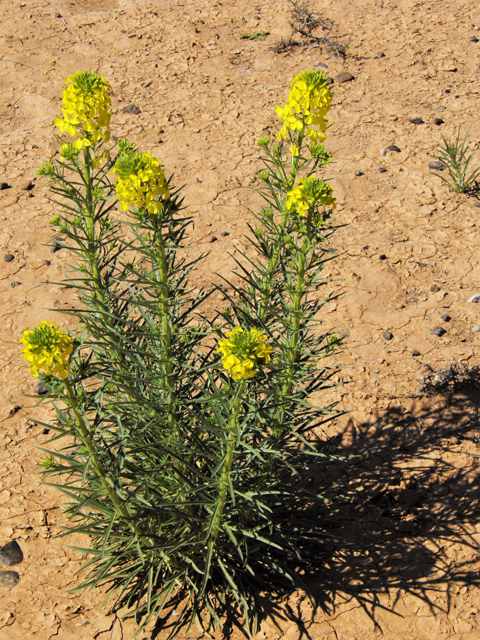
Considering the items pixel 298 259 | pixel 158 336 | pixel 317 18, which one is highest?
pixel 317 18

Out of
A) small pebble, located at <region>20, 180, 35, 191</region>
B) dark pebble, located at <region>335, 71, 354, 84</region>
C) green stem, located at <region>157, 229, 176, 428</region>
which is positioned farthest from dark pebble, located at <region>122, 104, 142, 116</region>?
green stem, located at <region>157, 229, 176, 428</region>

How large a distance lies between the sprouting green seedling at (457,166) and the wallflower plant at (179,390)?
2869 millimetres

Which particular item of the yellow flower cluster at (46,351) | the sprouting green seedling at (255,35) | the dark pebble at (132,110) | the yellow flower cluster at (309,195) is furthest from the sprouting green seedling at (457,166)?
the yellow flower cluster at (46,351)

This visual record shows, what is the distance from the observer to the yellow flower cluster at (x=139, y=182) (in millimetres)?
1659

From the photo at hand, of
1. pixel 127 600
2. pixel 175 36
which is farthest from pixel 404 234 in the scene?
pixel 175 36

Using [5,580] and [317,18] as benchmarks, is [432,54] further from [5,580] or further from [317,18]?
[5,580]

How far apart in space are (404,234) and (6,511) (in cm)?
333

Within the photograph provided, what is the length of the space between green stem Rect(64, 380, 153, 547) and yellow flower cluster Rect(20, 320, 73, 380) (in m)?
0.09

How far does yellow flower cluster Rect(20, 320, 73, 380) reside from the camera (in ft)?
5.12

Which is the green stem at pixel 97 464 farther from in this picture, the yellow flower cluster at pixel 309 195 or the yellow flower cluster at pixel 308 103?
the yellow flower cluster at pixel 308 103

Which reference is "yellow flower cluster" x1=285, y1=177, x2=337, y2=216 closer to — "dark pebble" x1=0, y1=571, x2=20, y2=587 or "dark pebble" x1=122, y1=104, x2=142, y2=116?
"dark pebble" x1=0, y1=571, x2=20, y2=587

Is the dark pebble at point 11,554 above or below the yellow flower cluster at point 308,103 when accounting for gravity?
below

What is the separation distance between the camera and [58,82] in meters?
5.87

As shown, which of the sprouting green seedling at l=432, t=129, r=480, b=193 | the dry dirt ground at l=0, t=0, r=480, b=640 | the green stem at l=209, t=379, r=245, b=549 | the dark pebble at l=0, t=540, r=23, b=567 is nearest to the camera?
the green stem at l=209, t=379, r=245, b=549
